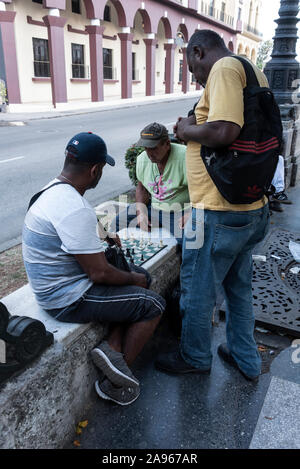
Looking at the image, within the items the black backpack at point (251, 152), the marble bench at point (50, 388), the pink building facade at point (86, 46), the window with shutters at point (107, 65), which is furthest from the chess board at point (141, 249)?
the window with shutters at point (107, 65)

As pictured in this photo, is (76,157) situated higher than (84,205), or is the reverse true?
(76,157)

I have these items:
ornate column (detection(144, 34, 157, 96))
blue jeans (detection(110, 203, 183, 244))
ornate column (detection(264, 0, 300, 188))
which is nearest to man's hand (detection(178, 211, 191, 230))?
blue jeans (detection(110, 203, 183, 244))

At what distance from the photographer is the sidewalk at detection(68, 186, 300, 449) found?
2139mm

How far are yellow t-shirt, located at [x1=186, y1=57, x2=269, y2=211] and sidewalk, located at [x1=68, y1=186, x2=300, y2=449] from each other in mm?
1144

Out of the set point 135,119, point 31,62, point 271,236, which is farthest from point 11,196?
point 31,62

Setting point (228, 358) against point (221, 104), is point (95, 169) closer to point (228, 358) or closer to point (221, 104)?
point (221, 104)

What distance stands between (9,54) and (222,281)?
18161 millimetres

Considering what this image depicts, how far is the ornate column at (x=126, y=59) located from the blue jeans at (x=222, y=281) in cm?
2408

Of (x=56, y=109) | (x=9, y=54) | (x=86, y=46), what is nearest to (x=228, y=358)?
(x=9, y=54)

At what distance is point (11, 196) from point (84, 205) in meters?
5.04

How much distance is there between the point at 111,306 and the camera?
7.35ft

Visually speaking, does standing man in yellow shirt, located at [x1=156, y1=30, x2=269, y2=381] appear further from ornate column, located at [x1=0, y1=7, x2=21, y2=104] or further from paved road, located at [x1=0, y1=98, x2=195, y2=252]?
ornate column, located at [x1=0, y1=7, x2=21, y2=104]

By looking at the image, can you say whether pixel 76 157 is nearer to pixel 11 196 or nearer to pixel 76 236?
pixel 76 236
